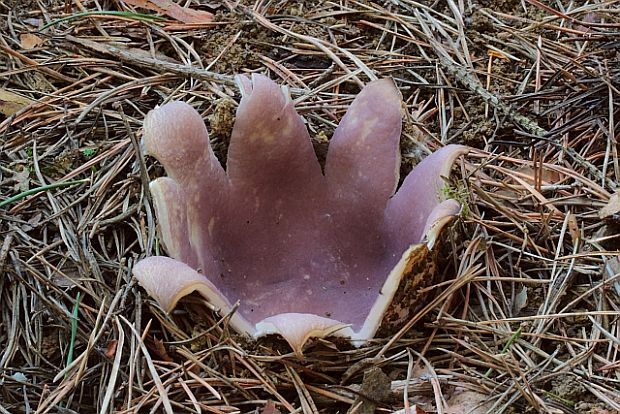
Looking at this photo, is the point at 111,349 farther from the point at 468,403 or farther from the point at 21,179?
the point at 468,403

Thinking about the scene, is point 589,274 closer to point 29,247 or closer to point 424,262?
point 424,262

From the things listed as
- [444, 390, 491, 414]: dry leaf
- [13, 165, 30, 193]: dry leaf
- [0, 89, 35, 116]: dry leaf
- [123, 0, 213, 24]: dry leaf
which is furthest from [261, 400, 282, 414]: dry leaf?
[123, 0, 213, 24]: dry leaf

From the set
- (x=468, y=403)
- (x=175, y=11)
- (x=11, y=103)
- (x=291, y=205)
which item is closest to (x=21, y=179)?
(x=11, y=103)

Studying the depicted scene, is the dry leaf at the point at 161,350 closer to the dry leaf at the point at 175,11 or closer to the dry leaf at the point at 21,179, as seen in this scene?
the dry leaf at the point at 21,179

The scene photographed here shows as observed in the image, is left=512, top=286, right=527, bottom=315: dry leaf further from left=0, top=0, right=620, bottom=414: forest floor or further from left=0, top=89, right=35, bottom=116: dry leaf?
left=0, top=89, right=35, bottom=116: dry leaf

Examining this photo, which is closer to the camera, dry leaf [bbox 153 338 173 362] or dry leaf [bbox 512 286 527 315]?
dry leaf [bbox 153 338 173 362]
